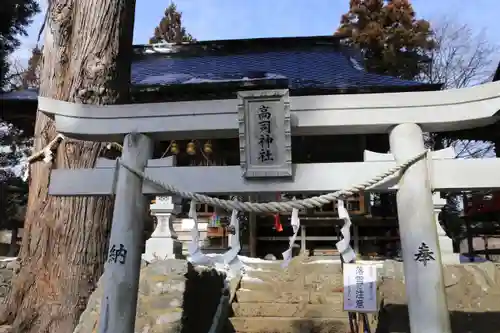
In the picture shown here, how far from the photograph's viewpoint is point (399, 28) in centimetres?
1880

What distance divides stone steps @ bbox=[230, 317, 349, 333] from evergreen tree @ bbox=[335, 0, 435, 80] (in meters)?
15.1

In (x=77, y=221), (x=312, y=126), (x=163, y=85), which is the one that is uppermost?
(x=163, y=85)

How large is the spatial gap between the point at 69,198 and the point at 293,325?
9.80 feet

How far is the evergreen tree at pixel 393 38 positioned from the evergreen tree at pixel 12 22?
12.3 metres

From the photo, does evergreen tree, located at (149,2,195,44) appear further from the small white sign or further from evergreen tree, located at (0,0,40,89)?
the small white sign

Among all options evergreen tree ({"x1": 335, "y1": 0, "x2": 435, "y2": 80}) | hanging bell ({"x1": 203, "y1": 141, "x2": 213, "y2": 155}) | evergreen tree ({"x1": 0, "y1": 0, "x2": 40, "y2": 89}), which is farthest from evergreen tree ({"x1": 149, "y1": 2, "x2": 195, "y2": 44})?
hanging bell ({"x1": 203, "y1": 141, "x2": 213, "y2": 155})

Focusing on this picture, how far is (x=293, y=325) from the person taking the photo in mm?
5199

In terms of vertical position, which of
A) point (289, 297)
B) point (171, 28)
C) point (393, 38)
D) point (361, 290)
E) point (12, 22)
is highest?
point (171, 28)

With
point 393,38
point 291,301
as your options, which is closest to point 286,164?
point 291,301

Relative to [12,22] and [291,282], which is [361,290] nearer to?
[291,282]

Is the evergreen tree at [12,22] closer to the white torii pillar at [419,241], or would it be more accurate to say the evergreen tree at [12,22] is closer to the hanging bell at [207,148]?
the hanging bell at [207,148]

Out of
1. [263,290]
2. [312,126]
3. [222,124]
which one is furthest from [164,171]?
[263,290]

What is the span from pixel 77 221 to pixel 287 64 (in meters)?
10.2

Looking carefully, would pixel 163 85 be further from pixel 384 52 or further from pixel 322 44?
pixel 384 52
